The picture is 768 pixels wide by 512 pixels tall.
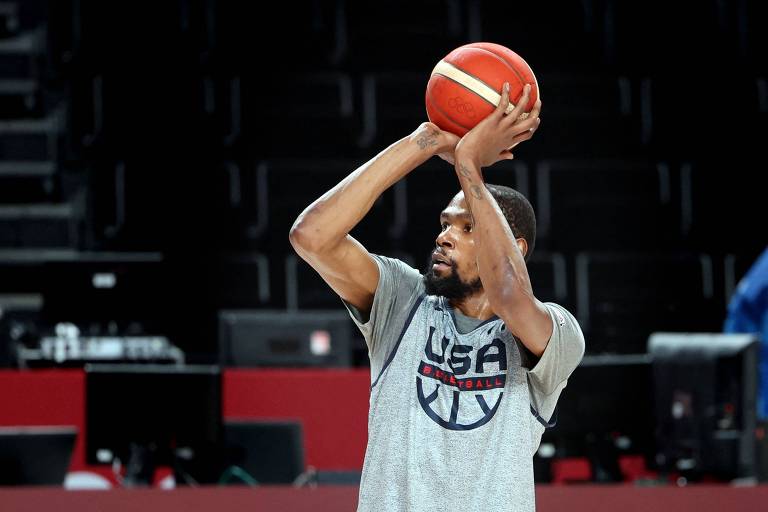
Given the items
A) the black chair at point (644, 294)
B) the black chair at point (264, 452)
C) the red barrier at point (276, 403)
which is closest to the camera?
the black chair at point (264, 452)

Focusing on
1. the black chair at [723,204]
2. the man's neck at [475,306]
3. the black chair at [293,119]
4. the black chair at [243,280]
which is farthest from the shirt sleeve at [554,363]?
the black chair at [723,204]

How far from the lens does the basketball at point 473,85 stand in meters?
2.63

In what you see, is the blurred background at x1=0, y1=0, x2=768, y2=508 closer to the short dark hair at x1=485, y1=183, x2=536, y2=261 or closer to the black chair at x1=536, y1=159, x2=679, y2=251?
the black chair at x1=536, y1=159, x2=679, y2=251

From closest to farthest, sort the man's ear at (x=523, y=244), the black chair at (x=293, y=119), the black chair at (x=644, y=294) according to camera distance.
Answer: the man's ear at (x=523, y=244), the black chair at (x=644, y=294), the black chair at (x=293, y=119)

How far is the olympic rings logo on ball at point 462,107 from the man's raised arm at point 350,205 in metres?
0.07

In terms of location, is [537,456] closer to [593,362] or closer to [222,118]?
[593,362]

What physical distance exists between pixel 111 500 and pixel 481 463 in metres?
1.63

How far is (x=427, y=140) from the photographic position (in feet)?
8.82

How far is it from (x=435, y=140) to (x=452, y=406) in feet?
2.02

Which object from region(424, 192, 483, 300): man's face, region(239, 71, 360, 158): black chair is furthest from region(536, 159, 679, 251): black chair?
region(424, 192, 483, 300): man's face

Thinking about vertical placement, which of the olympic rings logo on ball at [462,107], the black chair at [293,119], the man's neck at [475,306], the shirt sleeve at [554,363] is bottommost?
the shirt sleeve at [554,363]

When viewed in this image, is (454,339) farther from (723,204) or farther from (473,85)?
(723,204)

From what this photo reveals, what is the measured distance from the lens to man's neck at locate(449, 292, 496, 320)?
2801mm

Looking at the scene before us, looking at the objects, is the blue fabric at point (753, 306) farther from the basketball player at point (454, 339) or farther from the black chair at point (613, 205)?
the basketball player at point (454, 339)
